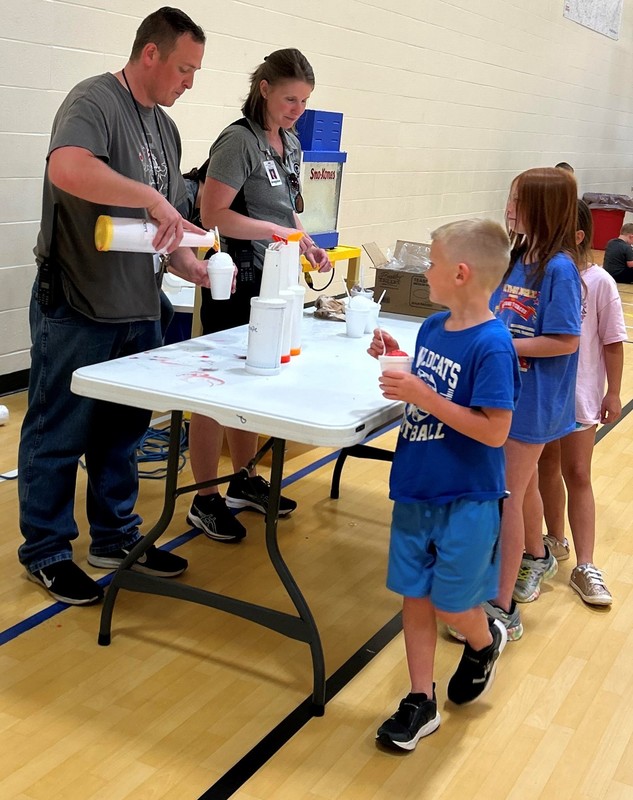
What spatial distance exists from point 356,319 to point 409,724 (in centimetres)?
125

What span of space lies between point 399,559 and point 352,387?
0.45m

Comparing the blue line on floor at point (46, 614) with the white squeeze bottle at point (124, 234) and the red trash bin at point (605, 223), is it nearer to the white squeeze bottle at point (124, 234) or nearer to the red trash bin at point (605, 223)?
the white squeeze bottle at point (124, 234)

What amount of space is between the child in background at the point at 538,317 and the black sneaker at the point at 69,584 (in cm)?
113

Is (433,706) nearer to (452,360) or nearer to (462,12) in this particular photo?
(452,360)

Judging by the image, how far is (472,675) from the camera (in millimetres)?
2166

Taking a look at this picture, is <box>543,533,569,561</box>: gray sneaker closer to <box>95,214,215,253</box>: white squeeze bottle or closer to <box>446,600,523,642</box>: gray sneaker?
<box>446,600,523,642</box>: gray sneaker

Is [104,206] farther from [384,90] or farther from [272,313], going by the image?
[384,90]

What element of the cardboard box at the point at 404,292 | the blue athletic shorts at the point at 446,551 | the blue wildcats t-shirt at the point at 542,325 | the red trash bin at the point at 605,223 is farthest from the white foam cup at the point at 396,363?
the red trash bin at the point at 605,223

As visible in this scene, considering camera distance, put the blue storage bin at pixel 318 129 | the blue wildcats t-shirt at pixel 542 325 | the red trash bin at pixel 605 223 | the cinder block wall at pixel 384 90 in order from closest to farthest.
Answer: the blue wildcats t-shirt at pixel 542 325, the cinder block wall at pixel 384 90, the blue storage bin at pixel 318 129, the red trash bin at pixel 605 223

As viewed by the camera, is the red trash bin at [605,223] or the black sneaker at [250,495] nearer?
the black sneaker at [250,495]

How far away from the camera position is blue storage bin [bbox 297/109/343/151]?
199 inches

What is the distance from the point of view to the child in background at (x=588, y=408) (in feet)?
8.92

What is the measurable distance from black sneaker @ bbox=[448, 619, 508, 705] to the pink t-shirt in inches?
35.5

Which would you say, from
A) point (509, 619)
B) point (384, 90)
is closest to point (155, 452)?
point (509, 619)
